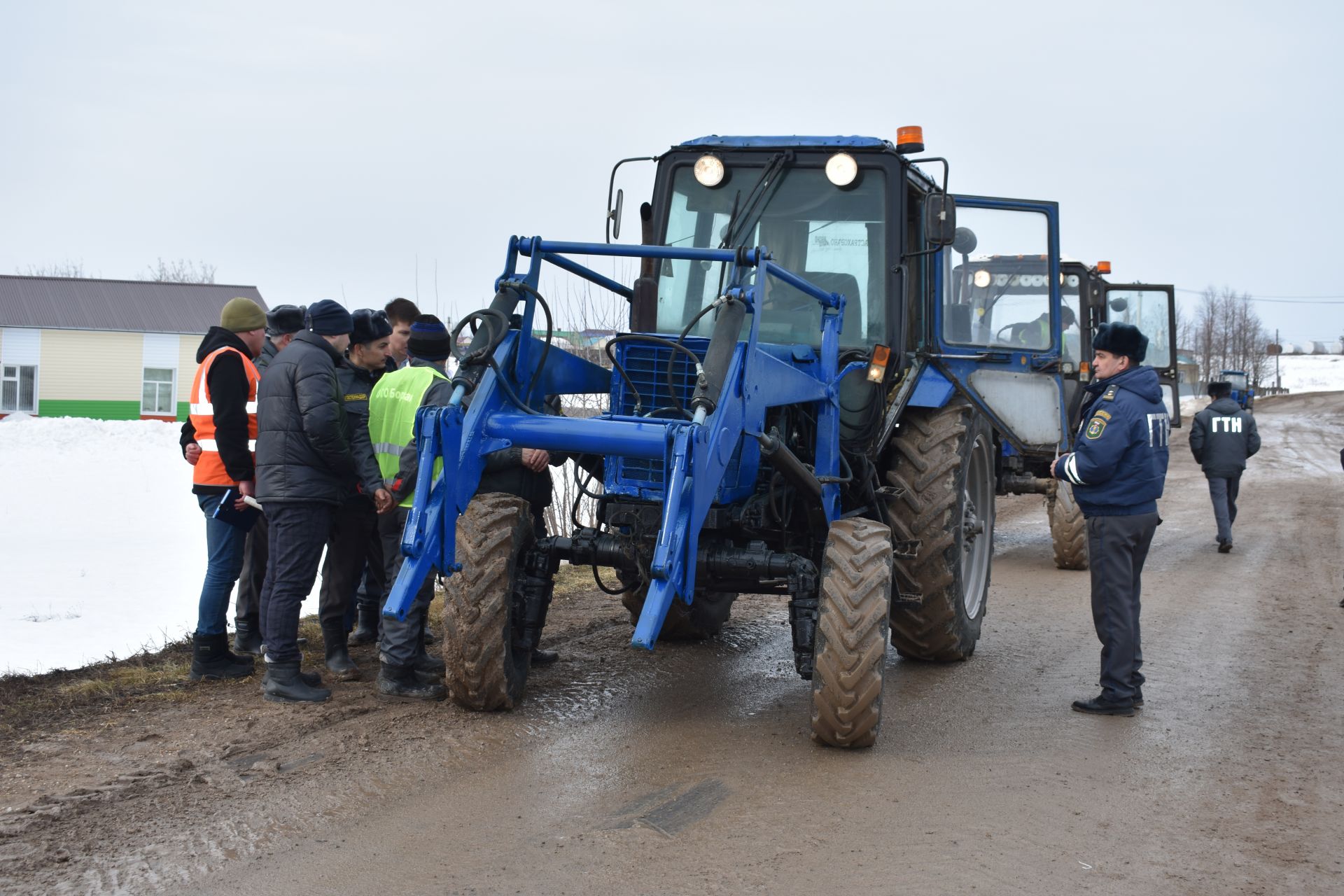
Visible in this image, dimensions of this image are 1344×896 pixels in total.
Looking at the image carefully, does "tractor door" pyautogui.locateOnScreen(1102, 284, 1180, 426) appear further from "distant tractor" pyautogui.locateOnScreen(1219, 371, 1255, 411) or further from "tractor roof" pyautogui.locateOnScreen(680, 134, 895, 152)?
"tractor roof" pyautogui.locateOnScreen(680, 134, 895, 152)

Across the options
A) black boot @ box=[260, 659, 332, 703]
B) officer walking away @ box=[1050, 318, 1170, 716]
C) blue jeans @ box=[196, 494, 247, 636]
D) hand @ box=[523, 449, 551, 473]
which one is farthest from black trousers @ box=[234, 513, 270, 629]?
officer walking away @ box=[1050, 318, 1170, 716]

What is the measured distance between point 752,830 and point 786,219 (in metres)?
3.36

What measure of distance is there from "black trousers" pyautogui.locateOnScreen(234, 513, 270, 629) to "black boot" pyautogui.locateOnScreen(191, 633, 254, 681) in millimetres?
529

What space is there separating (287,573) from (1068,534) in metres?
7.46

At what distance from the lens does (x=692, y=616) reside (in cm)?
729

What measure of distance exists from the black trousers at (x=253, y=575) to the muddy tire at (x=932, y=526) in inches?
134

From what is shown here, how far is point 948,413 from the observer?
266 inches

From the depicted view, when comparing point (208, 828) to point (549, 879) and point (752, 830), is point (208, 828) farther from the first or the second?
point (752, 830)

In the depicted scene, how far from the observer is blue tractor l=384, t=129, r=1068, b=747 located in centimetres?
505

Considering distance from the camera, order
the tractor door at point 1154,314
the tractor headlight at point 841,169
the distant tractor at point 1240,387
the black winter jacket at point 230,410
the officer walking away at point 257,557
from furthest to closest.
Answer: the distant tractor at point 1240,387 < the tractor door at point 1154,314 < the officer walking away at point 257,557 < the tractor headlight at point 841,169 < the black winter jacket at point 230,410

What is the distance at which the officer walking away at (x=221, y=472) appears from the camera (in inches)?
243

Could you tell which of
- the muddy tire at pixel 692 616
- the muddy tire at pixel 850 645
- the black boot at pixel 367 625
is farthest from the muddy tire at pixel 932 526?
the black boot at pixel 367 625

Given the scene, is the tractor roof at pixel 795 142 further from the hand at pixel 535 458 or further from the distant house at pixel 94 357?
the distant house at pixel 94 357

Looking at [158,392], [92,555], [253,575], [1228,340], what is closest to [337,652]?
[253,575]
